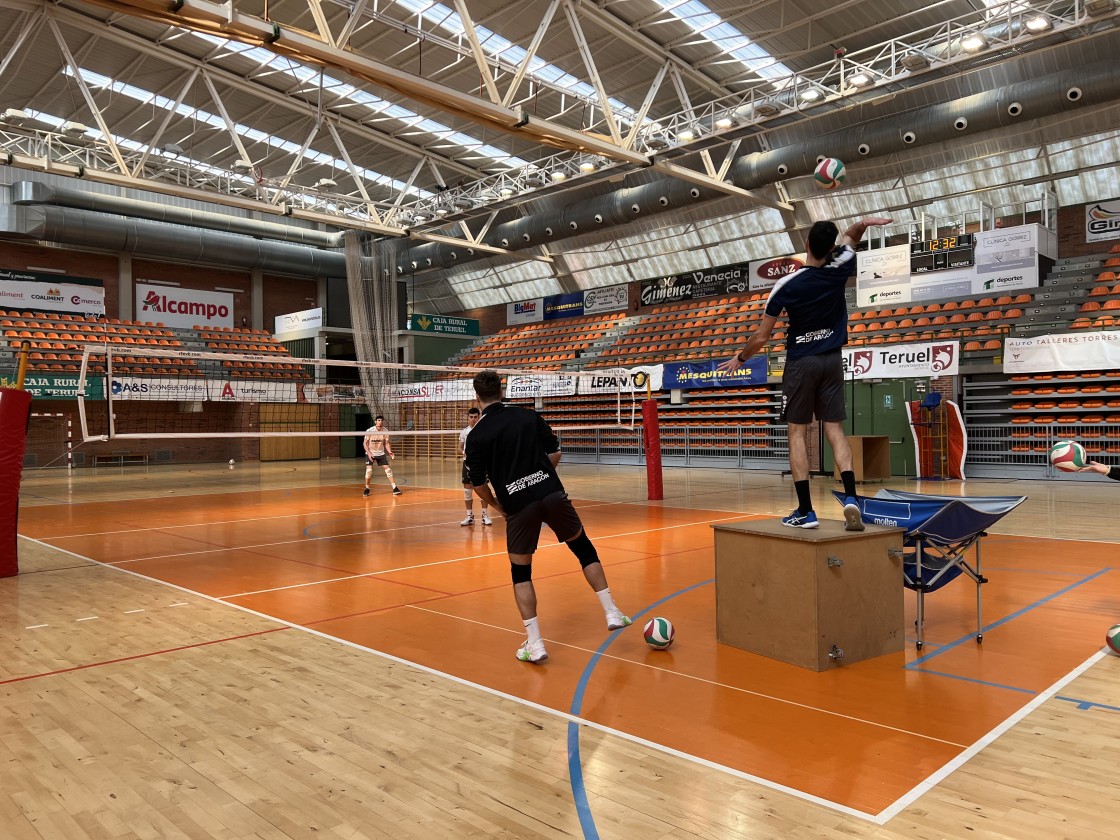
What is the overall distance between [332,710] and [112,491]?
15.4 meters

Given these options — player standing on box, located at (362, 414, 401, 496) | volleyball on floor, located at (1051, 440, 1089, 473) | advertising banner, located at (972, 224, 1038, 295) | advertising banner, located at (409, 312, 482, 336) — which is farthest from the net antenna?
volleyball on floor, located at (1051, 440, 1089, 473)

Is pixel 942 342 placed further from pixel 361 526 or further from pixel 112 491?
pixel 112 491

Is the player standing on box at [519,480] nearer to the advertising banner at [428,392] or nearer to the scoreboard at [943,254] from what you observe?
the scoreboard at [943,254]

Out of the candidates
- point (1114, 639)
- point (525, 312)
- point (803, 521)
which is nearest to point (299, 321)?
point (525, 312)

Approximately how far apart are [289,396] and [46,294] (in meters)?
9.17

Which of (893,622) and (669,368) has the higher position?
(669,368)

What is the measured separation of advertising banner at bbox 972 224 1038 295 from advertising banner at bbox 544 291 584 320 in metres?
15.6

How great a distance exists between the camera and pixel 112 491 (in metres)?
16.5

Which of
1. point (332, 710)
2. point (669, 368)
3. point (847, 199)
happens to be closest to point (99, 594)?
point (332, 710)

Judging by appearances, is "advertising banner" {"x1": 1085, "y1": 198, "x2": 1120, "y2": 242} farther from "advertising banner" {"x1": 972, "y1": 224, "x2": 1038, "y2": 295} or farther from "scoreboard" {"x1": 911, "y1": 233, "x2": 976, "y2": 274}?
"scoreboard" {"x1": 911, "y1": 233, "x2": 976, "y2": 274}

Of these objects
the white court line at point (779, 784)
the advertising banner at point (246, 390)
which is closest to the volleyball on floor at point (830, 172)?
the white court line at point (779, 784)

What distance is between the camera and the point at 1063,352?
54.2 feet

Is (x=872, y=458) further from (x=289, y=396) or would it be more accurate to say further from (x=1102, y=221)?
(x=289, y=396)

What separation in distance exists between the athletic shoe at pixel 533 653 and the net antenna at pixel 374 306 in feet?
72.8
